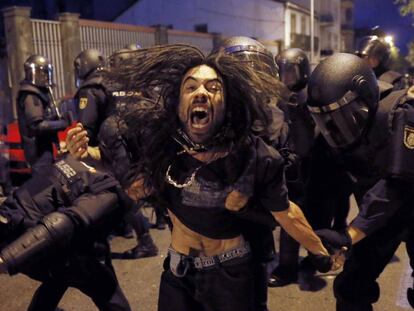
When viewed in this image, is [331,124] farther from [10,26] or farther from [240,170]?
[10,26]

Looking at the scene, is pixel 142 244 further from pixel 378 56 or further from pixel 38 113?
pixel 378 56

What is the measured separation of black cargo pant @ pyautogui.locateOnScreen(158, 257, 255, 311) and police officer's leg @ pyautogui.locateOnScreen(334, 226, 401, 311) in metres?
0.73

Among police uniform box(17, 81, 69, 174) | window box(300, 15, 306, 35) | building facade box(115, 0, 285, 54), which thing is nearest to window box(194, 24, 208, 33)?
building facade box(115, 0, 285, 54)

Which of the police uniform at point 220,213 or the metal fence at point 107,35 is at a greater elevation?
the metal fence at point 107,35

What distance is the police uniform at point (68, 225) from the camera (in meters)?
2.18

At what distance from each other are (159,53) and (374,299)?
1778mm

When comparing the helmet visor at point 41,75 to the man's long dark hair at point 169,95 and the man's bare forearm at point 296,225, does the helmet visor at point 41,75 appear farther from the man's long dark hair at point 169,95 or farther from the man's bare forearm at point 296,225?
the man's bare forearm at point 296,225

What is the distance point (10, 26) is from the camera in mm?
10352

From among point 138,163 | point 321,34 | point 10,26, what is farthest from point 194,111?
point 321,34

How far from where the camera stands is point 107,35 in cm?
1302

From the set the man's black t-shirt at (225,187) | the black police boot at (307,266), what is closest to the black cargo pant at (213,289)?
the man's black t-shirt at (225,187)

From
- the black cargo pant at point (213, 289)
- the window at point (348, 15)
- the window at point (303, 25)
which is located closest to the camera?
the black cargo pant at point (213, 289)

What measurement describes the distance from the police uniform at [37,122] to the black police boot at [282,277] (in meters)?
2.51

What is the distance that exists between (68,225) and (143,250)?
2.20m
